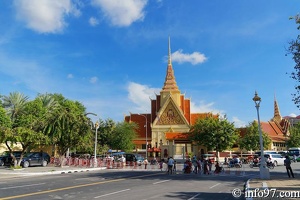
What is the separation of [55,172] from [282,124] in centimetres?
8321

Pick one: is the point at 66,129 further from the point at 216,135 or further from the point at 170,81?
the point at 170,81

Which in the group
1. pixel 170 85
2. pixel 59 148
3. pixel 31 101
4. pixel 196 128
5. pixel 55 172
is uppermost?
pixel 170 85

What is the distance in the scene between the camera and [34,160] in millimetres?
35000

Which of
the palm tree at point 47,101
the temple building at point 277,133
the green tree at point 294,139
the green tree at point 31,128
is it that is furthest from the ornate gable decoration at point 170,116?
the green tree at point 294,139

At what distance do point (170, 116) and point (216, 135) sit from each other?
22.6 metres

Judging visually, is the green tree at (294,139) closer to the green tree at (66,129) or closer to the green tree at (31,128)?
the green tree at (66,129)

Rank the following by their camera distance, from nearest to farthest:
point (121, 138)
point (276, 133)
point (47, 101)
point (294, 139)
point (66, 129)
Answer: point (66, 129) < point (47, 101) < point (121, 138) < point (294, 139) < point (276, 133)

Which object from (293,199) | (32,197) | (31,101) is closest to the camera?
(293,199)

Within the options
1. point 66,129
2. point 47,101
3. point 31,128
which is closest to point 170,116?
point 47,101

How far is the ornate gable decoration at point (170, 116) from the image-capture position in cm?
6812

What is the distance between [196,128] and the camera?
49.5m

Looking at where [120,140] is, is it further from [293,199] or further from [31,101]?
[293,199]

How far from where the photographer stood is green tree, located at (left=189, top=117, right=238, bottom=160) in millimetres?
46906

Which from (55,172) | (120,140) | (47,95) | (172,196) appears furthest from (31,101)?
(172,196)
